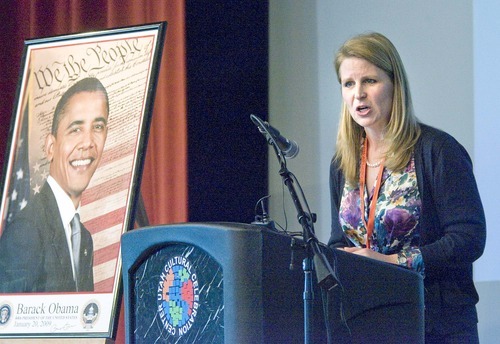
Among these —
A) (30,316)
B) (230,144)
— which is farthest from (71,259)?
(230,144)

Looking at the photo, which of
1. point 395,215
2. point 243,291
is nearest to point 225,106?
point 395,215

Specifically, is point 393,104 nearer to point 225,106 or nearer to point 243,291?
point 243,291

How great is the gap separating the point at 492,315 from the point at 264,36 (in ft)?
5.13

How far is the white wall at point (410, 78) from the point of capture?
281 centimetres

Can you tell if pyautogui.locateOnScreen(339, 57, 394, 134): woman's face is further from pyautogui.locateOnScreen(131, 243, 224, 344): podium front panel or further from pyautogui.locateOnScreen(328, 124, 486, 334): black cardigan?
pyautogui.locateOnScreen(131, 243, 224, 344): podium front panel

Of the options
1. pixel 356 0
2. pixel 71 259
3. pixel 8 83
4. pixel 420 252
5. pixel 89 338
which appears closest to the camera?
pixel 420 252

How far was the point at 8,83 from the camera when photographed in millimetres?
3896

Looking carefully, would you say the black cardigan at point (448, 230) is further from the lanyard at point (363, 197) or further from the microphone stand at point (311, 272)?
the microphone stand at point (311, 272)

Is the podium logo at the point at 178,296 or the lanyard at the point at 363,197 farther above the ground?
the lanyard at the point at 363,197

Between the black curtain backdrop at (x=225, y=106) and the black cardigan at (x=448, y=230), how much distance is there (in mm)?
1490

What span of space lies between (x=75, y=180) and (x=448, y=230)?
1.35 m

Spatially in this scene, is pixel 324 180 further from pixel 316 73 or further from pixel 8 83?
pixel 8 83

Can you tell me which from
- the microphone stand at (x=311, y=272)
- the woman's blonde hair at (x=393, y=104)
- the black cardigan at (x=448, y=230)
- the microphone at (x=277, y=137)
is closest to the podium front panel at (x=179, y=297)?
the microphone stand at (x=311, y=272)

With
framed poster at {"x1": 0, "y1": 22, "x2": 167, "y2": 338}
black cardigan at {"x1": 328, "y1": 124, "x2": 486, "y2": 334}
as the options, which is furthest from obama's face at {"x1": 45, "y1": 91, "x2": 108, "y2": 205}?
black cardigan at {"x1": 328, "y1": 124, "x2": 486, "y2": 334}
